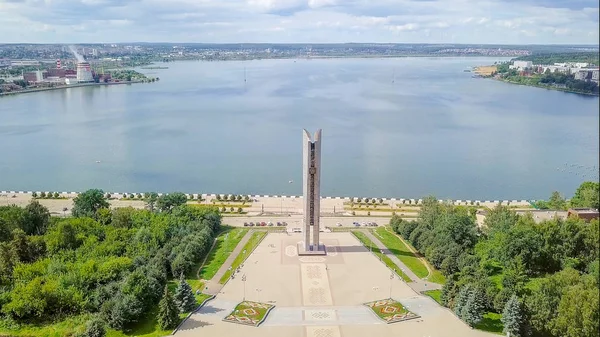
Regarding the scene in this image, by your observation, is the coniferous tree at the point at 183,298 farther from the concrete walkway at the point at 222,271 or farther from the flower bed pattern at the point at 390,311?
the flower bed pattern at the point at 390,311

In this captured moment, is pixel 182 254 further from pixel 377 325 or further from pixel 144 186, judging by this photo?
pixel 144 186

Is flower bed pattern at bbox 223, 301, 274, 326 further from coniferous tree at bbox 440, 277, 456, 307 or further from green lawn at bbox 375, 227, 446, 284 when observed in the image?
green lawn at bbox 375, 227, 446, 284

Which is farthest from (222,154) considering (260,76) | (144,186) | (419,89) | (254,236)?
(260,76)

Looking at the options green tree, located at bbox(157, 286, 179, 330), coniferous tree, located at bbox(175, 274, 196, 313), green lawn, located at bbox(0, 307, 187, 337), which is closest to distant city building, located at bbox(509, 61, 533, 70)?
coniferous tree, located at bbox(175, 274, 196, 313)

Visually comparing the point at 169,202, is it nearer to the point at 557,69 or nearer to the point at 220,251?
the point at 220,251

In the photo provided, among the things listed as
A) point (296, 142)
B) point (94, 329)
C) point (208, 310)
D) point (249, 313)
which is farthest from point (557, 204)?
point (296, 142)

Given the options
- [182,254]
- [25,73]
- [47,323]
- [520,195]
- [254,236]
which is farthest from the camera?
[25,73]
